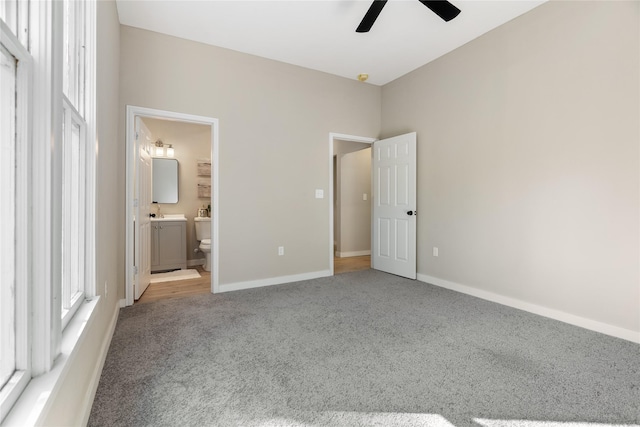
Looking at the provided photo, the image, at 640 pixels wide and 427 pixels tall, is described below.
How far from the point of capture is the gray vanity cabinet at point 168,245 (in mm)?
4703

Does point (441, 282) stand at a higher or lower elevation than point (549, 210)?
lower

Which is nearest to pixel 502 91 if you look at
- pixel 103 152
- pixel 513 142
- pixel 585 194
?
pixel 513 142

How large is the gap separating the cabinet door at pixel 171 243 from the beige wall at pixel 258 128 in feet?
5.76

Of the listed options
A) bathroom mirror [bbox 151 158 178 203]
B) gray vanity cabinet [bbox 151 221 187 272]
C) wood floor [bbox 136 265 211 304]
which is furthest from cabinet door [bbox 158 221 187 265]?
wood floor [bbox 136 265 211 304]

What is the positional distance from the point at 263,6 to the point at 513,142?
9.18ft

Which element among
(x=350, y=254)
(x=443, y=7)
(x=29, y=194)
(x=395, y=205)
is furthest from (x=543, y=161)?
(x=350, y=254)

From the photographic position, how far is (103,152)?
2072 millimetres

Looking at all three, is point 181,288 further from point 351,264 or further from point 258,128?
point 351,264

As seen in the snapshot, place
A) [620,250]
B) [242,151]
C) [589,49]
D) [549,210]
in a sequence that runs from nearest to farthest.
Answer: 1. [620,250]
2. [589,49]
3. [549,210]
4. [242,151]

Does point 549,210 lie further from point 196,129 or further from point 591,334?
point 196,129

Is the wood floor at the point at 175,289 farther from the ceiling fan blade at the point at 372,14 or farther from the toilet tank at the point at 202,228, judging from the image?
the ceiling fan blade at the point at 372,14

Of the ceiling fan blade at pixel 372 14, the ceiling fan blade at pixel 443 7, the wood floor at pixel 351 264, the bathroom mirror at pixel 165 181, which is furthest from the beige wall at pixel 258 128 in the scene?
the bathroom mirror at pixel 165 181

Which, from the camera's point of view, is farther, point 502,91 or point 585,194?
point 502,91

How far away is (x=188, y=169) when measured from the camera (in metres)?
5.31
